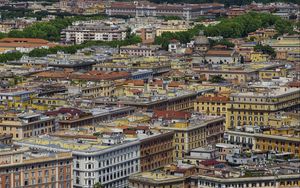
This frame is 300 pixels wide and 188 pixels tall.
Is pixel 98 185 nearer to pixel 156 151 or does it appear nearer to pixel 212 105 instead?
pixel 156 151

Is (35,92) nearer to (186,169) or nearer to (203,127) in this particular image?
(203,127)

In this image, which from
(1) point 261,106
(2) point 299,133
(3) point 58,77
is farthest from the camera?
(3) point 58,77

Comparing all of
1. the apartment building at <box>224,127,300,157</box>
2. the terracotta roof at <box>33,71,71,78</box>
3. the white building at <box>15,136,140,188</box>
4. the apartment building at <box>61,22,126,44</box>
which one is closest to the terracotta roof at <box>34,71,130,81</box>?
the terracotta roof at <box>33,71,71,78</box>

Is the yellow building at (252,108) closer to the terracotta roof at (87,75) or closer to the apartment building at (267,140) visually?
the apartment building at (267,140)

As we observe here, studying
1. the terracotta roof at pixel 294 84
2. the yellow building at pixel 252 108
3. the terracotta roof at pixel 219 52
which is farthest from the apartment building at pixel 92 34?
the yellow building at pixel 252 108

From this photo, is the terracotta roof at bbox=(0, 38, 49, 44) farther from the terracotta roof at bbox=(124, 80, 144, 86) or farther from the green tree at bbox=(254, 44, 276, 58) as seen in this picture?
the terracotta roof at bbox=(124, 80, 144, 86)

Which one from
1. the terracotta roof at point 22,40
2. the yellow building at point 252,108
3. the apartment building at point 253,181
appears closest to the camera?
the apartment building at point 253,181

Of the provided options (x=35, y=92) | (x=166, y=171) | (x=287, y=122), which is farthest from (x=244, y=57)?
(x=166, y=171)
